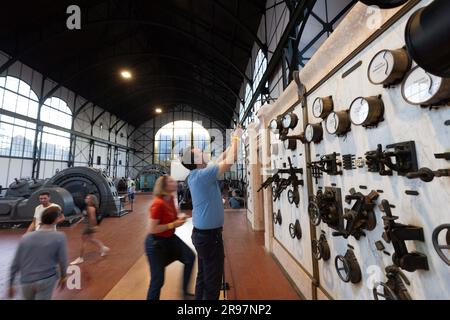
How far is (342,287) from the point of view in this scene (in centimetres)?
173

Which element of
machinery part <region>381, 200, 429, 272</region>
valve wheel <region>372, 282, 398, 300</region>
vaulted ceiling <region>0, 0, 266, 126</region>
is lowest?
valve wheel <region>372, 282, 398, 300</region>

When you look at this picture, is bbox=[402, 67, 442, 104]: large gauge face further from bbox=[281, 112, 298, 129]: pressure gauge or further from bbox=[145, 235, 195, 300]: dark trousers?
bbox=[145, 235, 195, 300]: dark trousers

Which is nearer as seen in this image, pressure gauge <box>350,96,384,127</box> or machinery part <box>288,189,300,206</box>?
pressure gauge <box>350,96,384,127</box>

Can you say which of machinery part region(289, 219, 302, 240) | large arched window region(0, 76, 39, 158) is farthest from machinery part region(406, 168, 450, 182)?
large arched window region(0, 76, 39, 158)

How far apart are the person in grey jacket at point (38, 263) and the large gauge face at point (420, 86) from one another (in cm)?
267

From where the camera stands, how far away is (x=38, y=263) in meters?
1.64

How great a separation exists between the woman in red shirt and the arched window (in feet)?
39.9

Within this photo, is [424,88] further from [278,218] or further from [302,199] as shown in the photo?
[278,218]

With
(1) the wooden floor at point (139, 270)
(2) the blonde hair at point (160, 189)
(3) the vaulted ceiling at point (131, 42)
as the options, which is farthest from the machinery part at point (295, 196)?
(3) the vaulted ceiling at point (131, 42)

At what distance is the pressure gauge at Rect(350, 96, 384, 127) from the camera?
1280 millimetres

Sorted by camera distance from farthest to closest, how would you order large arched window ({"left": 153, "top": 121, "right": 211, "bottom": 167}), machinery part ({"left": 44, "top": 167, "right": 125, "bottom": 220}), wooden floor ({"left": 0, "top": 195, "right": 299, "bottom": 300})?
large arched window ({"left": 153, "top": 121, "right": 211, "bottom": 167})
machinery part ({"left": 44, "top": 167, "right": 125, "bottom": 220})
wooden floor ({"left": 0, "top": 195, "right": 299, "bottom": 300})

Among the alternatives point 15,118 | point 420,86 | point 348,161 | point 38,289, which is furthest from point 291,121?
point 15,118

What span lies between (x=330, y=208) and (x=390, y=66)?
111 cm

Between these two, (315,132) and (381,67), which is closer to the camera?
(381,67)
